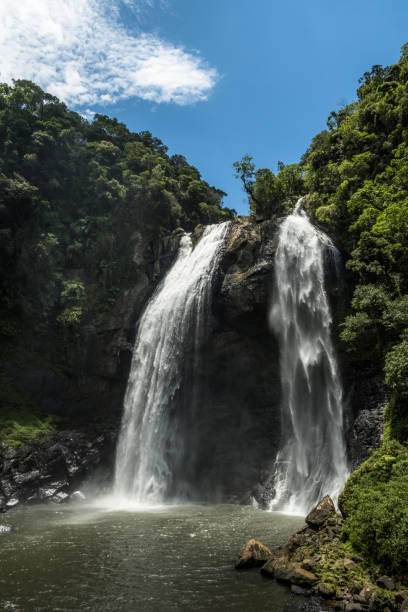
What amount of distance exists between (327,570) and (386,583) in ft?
3.92

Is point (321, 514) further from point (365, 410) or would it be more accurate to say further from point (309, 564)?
point (365, 410)

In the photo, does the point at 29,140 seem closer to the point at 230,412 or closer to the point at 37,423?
the point at 37,423

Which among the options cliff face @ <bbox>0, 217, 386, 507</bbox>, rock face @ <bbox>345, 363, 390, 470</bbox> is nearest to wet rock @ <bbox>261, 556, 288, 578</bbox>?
rock face @ <bbox>345, 363, 390, 470</bbox>

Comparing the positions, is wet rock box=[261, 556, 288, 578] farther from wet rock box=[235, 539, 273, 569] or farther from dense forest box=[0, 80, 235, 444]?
dense forest box=[0, 80, 235, 444]

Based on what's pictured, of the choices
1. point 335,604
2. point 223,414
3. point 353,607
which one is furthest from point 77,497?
point 353,607

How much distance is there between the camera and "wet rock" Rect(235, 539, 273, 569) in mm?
8698

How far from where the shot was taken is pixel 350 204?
18.8m

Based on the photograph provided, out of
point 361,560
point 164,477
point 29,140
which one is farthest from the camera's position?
point 29,140

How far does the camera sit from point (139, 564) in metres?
9.18

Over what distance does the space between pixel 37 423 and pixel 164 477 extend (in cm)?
827

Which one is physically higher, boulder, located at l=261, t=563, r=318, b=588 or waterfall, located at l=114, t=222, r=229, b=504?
waterfall, located at l=114, t=222, r=229, b=504

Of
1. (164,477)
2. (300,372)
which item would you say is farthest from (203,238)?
(164,477)

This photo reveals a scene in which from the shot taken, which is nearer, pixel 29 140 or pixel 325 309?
pixel 325 309

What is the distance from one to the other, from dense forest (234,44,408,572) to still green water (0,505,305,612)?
244 centimetres
